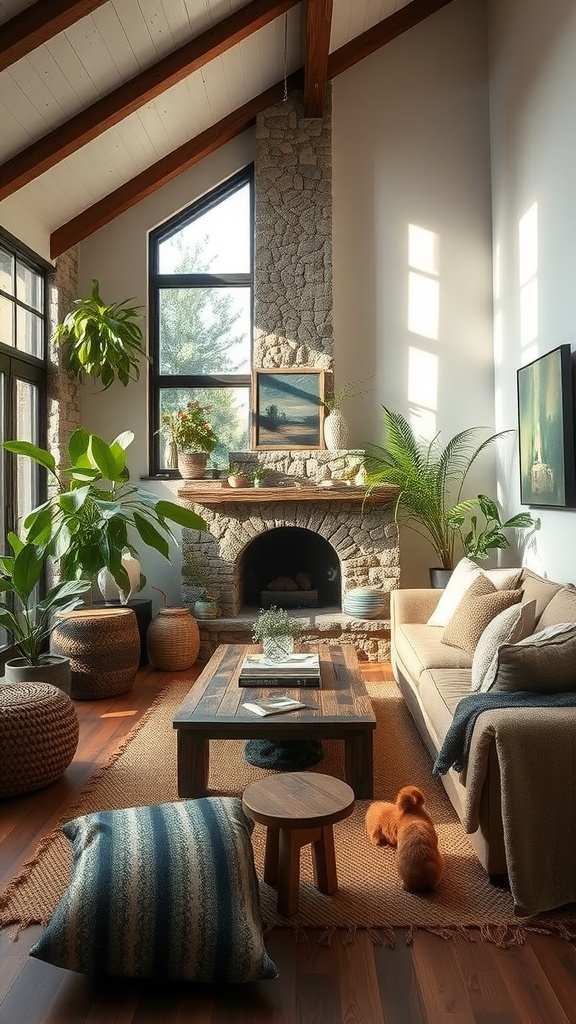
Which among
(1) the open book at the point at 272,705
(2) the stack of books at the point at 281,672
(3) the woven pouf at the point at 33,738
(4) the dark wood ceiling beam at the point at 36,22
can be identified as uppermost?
(4) the dark wood ceiling beam at the point at 36,22

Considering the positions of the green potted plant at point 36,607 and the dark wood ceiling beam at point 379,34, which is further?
the dark wood ceiling beam at point 379,34

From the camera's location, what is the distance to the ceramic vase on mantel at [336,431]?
6.14 meters

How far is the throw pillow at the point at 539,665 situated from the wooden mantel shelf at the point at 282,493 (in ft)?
9.90

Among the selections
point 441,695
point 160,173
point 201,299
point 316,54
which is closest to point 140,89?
point 160,173

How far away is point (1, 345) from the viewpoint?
5129 millimetres

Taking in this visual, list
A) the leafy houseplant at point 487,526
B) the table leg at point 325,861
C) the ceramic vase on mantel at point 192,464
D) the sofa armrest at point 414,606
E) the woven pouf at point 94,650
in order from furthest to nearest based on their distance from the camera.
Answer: the ceramic vase on mantel at point 192,464 < the leafy houseplant at point 487,526 < the sofa armrest at point 414,606 < the woven pouf at point 94,650 < the table leg at point 325,861

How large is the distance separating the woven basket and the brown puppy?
2.85 metres

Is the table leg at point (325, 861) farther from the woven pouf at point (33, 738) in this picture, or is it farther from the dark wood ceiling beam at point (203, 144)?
the dark wood ceiling beam at point (203, 144)

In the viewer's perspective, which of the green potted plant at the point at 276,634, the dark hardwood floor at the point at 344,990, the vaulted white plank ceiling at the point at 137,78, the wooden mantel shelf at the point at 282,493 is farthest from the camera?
the wooden mantel shelf at the point at 282,493

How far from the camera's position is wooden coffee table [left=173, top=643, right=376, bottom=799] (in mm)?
3098

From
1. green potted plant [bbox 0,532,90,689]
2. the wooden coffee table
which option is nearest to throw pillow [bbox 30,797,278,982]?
the wooden coffee table

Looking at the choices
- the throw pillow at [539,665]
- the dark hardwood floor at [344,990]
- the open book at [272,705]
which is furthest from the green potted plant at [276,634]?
the dark hardwood floor at [344,990]

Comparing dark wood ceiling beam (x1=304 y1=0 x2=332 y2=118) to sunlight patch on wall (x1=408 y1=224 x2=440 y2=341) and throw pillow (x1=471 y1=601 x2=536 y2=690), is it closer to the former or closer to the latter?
sunlight patch on wall (x1=408 y1=224 x2=440 y2=341)

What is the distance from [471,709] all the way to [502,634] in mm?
676
